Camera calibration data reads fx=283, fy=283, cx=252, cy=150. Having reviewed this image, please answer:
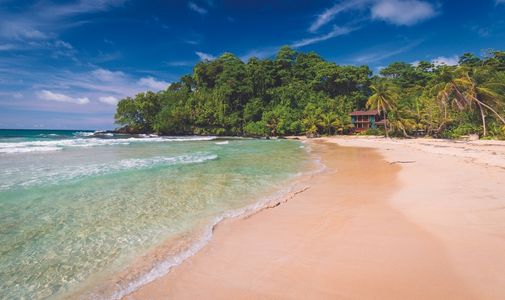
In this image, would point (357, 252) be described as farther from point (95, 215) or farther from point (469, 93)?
point (469, 93)

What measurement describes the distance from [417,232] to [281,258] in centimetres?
248

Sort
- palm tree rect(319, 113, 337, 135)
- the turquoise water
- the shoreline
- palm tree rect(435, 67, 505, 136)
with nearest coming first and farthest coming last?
the shoreline → the turquoise water → palm tree rect(435, 67, 505, 136) → palm tree rect(319, 113, 337, 135)

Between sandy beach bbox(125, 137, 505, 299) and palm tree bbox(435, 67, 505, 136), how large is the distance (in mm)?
27480

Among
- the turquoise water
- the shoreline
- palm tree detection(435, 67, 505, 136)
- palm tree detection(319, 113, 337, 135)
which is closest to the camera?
the shoreline

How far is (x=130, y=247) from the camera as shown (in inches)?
183

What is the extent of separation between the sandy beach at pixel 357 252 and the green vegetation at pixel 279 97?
38.4 metres

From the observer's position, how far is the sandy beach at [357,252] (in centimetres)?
318

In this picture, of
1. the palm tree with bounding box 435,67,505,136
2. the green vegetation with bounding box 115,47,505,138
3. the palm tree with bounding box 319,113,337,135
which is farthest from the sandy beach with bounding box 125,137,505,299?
the palm tree with bounding box 319,113,337,135

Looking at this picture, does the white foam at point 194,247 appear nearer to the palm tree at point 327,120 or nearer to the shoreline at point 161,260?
the shoreline at point 161,260

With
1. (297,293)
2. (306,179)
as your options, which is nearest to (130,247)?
(297,293)

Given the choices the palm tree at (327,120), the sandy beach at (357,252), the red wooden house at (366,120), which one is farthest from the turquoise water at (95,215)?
the red wooden house at (366,120)

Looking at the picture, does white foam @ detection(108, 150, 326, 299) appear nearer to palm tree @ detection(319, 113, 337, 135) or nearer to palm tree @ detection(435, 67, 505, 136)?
palm tree @ detection(435, 67, 505, 136)

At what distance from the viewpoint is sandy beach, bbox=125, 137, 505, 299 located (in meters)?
3.18

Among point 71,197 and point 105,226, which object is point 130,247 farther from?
point 71,197
